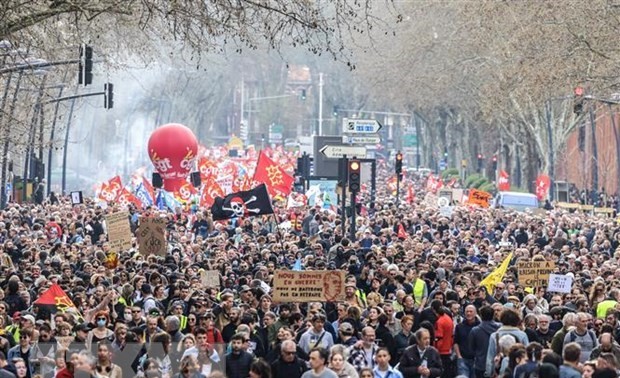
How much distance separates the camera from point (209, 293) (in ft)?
69.7

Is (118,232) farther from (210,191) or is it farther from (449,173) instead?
(449,173)

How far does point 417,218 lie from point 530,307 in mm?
23461

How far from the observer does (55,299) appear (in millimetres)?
19625

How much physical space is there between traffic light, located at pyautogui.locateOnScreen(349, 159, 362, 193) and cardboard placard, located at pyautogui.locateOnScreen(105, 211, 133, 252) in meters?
5.08

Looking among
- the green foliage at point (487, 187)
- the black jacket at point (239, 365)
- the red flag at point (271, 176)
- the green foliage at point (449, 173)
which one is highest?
the green foliage at point (449, 173)

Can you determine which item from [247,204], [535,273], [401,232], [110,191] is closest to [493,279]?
[535,273]

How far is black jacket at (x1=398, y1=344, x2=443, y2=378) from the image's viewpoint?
16.7 metres

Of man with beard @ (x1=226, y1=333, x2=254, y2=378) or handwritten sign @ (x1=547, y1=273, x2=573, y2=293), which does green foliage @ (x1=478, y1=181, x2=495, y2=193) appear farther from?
man with beard @ (x1=226, y1=333, x2=254, y2=378)

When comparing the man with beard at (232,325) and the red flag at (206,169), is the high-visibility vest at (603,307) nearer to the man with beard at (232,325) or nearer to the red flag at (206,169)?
the man with beard at (232,325)

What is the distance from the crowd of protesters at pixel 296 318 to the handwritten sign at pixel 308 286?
152 mm

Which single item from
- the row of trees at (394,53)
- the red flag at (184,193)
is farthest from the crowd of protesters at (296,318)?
the red flag at (184,193)

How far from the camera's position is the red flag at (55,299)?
19500 millimetres

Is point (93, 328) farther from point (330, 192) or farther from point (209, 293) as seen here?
point (330, 192)

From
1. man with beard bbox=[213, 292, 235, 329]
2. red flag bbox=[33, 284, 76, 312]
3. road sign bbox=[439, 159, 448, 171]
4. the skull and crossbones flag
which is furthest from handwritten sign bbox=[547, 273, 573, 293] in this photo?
road sign bbox=[439, 159, 448, 171]
